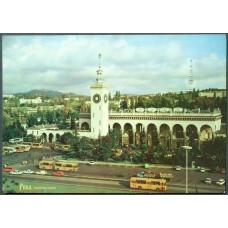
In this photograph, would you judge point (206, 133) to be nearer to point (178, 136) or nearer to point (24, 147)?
point (178, 136)

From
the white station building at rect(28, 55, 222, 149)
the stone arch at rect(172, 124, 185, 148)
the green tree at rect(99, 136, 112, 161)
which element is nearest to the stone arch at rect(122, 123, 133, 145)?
the white station building at rect(28, 55, 222, 149)

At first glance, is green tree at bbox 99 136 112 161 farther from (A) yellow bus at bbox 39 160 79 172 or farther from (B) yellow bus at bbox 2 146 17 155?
(B) yellow bus at bbox 2 146 17 155

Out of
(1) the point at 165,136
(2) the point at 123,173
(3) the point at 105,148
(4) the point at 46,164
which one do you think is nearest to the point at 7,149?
(4) the point at 46,164

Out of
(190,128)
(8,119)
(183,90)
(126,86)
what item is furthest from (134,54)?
(8,119)

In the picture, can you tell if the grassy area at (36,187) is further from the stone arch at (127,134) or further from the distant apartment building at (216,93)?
the distant apartment building at (216,93)

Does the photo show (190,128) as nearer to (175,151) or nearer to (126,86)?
(175,151)
